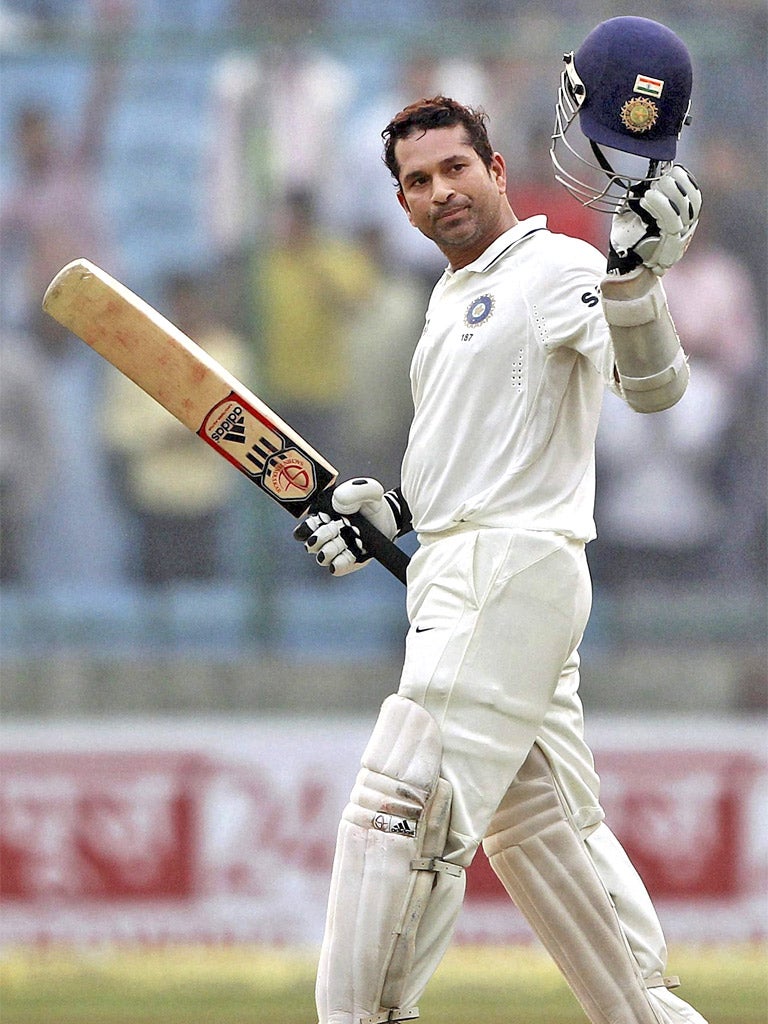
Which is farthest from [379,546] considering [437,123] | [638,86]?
[638,86]

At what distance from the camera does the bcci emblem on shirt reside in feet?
8.88

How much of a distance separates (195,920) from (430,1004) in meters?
0.78

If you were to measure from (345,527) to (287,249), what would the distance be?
335 cm

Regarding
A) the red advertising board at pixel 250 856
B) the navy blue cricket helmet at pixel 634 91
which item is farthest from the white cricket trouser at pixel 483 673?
the red advertising board at pixel 250 856

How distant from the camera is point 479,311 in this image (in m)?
2.72

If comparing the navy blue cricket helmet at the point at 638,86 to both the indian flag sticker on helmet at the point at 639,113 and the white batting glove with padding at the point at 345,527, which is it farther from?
the white batting glove with padding at the point at 345,527

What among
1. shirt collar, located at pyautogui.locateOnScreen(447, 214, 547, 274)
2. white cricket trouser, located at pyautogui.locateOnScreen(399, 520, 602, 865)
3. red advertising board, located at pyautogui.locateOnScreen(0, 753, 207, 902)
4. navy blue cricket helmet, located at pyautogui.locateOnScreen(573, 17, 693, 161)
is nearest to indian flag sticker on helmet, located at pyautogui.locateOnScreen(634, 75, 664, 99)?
navy blue cricket helmet, located at pyautogui.locateOnScreen(573, 17, 693, 161)

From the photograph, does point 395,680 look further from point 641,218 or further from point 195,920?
point 641,218

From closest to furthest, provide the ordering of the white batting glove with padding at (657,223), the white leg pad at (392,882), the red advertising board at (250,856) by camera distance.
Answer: the white batting glove with padding at (657,223) → the white leg pad at (392,882) → the red advertising board at (250,856)

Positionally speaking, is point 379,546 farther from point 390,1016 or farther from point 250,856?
point 250,856

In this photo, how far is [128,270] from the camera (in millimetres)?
6418

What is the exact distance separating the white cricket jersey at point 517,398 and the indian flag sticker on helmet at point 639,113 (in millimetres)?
283

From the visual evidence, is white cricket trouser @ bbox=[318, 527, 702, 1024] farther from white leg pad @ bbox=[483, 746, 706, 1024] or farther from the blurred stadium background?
the blurred stadium background

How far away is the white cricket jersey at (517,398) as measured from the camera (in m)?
2.66
